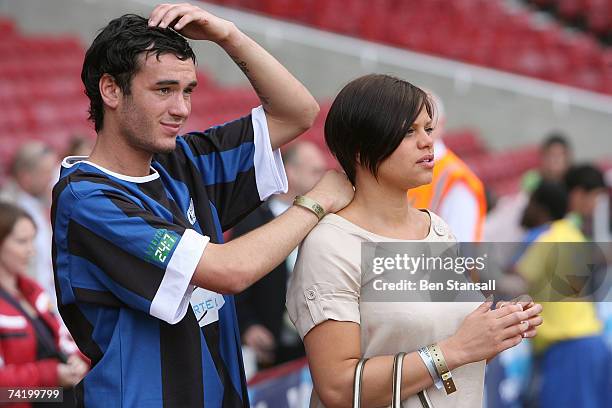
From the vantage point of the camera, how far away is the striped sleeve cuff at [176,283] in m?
2.48

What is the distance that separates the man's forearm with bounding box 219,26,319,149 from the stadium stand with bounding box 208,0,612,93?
12263 millimetres

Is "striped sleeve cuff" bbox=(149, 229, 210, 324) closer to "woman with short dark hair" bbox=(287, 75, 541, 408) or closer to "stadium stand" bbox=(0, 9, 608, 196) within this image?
"woman with short dark hair" bbox=(287, 75, 541, 408)

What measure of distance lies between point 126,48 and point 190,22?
181 millimetres

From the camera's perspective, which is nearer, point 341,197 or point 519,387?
point 341,197

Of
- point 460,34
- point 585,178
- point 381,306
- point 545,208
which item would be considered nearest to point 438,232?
point 381,306

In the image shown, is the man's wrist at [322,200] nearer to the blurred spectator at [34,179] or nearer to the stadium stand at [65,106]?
the blurred spectator at [34,179]

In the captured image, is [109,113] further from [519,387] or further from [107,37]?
[519,387]

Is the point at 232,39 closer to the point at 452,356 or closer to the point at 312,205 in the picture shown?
the point at 312,205

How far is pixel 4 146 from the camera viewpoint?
9.95 m

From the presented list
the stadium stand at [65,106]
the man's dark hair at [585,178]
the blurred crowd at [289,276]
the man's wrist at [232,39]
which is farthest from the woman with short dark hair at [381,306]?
the stadium stand at [65,106]

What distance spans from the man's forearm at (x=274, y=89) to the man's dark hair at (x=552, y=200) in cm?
329

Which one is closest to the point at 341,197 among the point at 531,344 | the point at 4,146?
the point at 531,344

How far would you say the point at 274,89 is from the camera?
9.59ft

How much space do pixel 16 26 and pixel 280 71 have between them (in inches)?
488
